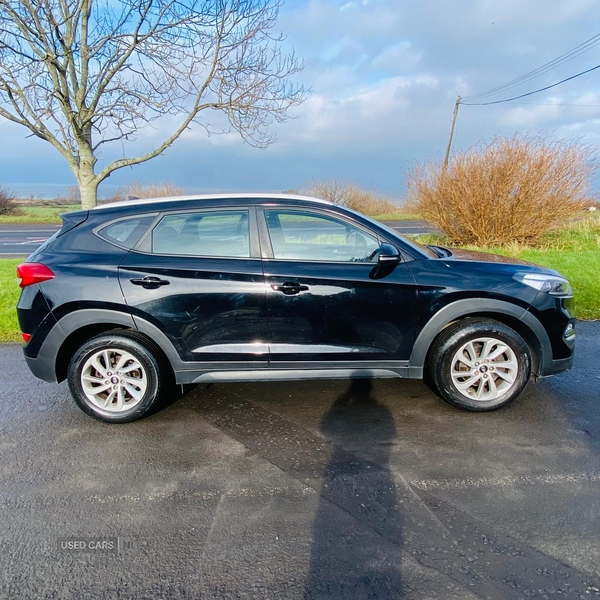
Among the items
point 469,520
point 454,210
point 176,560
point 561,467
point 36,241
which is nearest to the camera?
point 176,560

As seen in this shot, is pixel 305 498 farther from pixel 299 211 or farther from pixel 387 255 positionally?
pixel 299 211

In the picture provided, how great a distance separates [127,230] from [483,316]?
3.06 m

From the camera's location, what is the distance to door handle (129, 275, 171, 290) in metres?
3.22

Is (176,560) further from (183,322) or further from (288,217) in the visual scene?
(288,217)

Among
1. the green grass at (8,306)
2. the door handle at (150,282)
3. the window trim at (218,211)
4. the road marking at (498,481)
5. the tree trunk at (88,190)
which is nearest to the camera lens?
the road marking at (498,481)

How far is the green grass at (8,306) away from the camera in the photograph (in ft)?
17.7

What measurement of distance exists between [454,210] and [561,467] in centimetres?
1104

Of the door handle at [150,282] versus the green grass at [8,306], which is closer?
the door handle at [150,282]

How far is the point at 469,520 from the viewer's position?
225 cm

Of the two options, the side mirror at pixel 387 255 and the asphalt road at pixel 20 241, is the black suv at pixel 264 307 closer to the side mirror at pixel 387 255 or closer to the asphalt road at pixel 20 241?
the side mirror at pixel 387 255

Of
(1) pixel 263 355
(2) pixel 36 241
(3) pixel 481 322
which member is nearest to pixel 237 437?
(1) pixel 263 355

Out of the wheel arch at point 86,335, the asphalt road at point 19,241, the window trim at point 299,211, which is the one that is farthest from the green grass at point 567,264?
the window trim at point 299,211

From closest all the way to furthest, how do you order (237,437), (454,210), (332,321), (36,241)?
(237,437), (332,321), (454,210), (36,241)

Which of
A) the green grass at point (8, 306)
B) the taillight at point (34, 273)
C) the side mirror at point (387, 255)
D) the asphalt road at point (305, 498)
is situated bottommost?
the asphalt road at point (305, 498)
